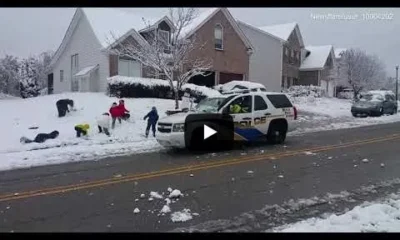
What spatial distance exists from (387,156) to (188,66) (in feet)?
60.4

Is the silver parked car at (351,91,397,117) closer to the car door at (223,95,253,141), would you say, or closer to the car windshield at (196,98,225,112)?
the car door at (223,95,253,141)

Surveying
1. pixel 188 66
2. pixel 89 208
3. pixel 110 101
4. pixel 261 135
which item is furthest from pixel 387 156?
pixel 188 66

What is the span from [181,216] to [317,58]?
50.1 m

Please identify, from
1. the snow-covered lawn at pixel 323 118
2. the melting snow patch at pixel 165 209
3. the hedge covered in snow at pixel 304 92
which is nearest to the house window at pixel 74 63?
the snow-covered lawn at pixel 323 118

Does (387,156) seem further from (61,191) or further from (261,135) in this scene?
(61,191)

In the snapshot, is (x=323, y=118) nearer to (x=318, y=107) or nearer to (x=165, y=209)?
(x=318, y=107)

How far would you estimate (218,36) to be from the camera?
34938 mm

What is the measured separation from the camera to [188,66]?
1136 inches

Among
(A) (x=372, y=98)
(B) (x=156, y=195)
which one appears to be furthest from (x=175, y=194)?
(A) (x=372, y=98)

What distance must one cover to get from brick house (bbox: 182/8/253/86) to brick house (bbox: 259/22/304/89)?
10394 millimetres

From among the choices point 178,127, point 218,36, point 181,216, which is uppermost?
point 218,36

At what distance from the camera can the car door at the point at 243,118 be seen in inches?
516

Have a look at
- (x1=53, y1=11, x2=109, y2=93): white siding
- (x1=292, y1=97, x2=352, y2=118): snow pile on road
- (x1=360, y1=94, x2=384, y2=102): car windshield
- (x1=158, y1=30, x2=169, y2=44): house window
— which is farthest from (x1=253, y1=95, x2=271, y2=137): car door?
(x1=360, y1=94, x2=384, y2=102): car windshield
